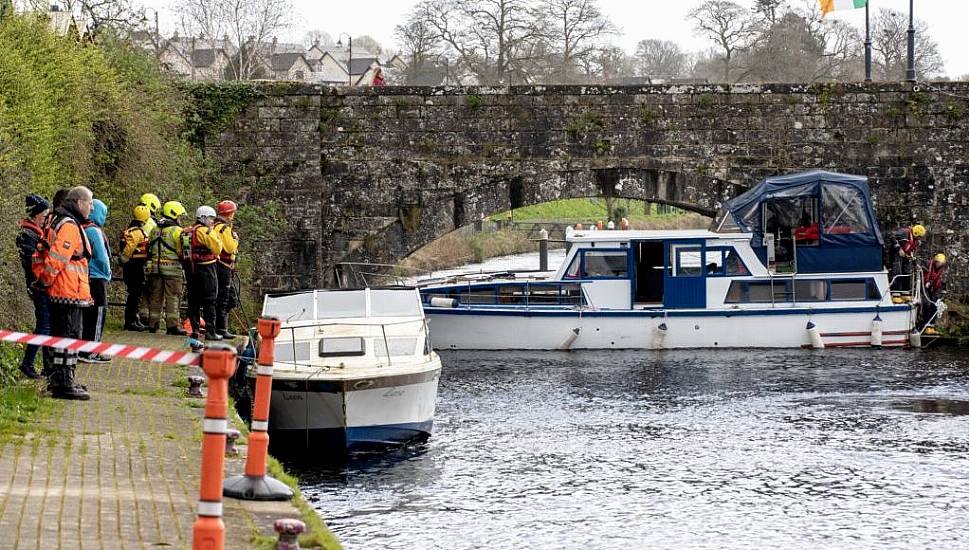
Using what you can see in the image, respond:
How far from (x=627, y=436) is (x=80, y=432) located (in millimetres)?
6814

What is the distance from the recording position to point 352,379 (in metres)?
12.9

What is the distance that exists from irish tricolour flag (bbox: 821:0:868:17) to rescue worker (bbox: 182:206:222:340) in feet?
46.9

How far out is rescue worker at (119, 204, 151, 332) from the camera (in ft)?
53.0

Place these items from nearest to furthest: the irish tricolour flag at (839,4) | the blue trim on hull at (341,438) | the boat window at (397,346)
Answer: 1. the blue trim on hull at (341,438)
2. the boat window at (397,346)
3. the irish tricolour flag at (839,4)

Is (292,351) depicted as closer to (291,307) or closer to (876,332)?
(291,307)

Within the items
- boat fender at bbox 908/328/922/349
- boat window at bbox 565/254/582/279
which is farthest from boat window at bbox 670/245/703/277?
boat fender at bbox 908/328/922/349

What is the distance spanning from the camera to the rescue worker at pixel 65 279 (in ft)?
35.2

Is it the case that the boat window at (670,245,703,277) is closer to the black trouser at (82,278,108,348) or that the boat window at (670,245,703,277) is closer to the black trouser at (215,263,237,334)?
the black trouser at (215,263,237,334)

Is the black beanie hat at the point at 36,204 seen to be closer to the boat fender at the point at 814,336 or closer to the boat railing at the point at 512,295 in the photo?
the boat railing at the point at 512,295

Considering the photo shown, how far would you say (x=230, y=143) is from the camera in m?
22.9

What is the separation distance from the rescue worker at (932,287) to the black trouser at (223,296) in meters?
12.4

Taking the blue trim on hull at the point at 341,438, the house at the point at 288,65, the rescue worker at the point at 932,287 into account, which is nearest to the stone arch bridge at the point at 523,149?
the rescue worker at the point at 932,287

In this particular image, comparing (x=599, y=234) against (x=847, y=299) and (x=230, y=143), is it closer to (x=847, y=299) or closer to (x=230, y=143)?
(x=847, y=299)

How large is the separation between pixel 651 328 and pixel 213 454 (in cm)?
1729
